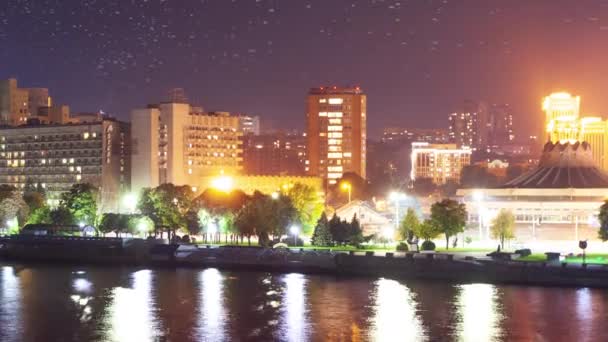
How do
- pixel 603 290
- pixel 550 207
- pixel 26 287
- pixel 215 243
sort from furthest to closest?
pixel 550 207
pixel 215 243
pixel 26 287
pixel 603 290

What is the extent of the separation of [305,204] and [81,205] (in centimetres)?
2204

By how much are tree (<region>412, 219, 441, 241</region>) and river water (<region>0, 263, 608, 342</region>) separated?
1412 centimetres

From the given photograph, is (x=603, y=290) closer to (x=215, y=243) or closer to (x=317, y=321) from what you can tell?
(x=317, y=321)

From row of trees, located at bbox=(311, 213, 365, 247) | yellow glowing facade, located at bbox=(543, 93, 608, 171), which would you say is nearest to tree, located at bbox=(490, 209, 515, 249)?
row of trees, located at bbox=(311, 213, 365, 247)

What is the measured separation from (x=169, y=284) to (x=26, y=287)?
752cm

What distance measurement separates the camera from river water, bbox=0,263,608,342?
4516 cm

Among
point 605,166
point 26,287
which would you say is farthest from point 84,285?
point 605,166

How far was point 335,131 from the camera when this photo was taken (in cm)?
18150

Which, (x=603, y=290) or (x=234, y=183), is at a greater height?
(x=234, y=183)

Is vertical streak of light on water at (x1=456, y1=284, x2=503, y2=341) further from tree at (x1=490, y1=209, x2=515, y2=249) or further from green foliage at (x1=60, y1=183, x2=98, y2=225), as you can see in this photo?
green foliage at (x1=60, y1=183, x2=98, y2=225)

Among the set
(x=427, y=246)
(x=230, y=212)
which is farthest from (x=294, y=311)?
(x=230, y=212)

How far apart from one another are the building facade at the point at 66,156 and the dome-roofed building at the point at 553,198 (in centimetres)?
4768

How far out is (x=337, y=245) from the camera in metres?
80.4

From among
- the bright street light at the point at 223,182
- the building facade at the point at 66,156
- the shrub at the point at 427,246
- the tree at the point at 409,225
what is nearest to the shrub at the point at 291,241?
the tree at the point at 409,225
